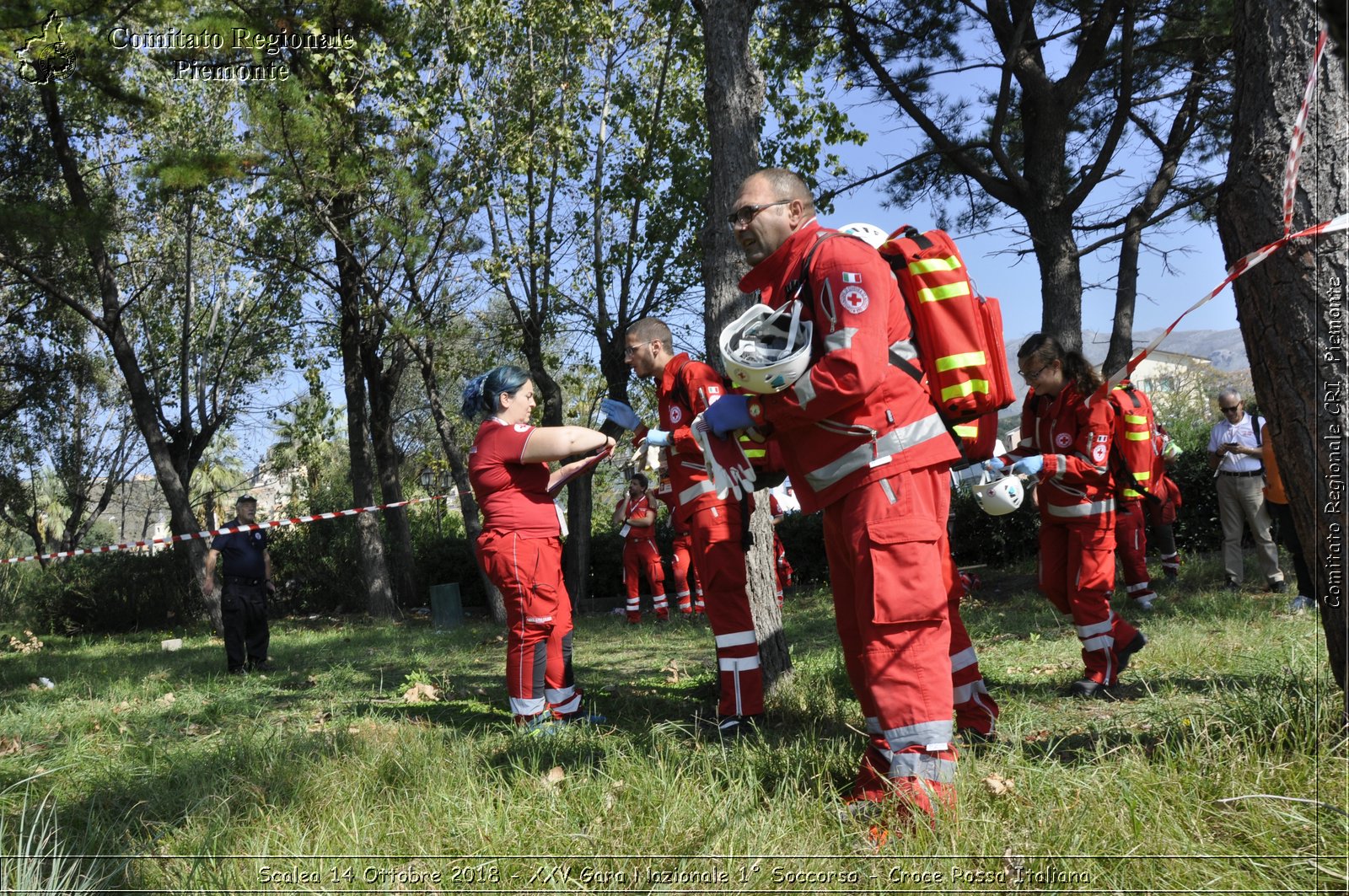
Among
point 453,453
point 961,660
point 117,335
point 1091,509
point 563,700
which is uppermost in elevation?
point 117,335

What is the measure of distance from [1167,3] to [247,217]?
15.1m

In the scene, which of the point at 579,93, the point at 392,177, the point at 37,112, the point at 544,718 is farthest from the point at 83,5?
the point at 544,718

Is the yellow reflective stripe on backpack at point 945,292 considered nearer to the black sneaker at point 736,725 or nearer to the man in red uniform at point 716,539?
the man in red uniform at point 716,539

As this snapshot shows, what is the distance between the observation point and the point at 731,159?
5.89 m

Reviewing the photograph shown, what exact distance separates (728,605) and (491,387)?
177cm

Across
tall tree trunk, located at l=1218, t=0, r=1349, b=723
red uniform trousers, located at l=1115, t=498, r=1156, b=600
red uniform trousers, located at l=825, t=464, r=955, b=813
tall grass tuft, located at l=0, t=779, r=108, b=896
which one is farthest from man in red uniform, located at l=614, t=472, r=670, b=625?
tall tree trunk, located at l=1218, t=0, r=1349, b=723

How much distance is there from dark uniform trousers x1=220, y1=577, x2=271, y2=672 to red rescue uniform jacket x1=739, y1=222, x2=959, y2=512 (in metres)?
7.73

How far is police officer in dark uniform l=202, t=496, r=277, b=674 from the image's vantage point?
30.9 ft

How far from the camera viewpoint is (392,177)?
46.0 feet

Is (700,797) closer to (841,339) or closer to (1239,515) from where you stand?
(841,339)

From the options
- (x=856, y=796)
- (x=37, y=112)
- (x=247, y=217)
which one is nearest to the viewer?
(x=856, y=796)

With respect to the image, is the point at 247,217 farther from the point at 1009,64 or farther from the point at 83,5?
the point at 1009,64

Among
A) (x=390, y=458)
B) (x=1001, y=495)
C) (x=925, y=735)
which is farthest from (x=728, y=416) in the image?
(x=390, y=458)

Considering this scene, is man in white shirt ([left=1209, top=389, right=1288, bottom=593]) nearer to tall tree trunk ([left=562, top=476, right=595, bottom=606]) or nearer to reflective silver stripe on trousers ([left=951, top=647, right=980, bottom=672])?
reflective silver stripe on trousers ([left=951, top=647, right=980, bottom=672])
